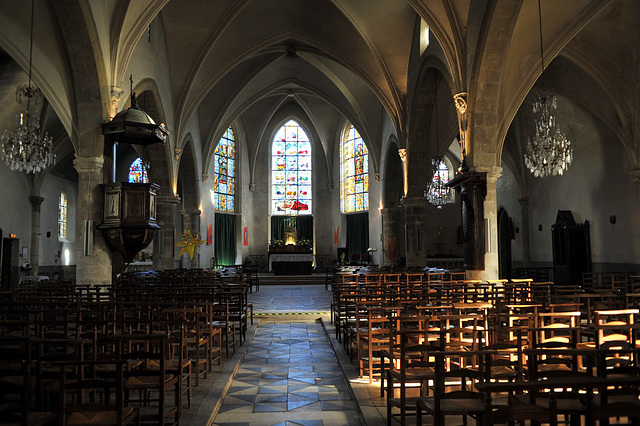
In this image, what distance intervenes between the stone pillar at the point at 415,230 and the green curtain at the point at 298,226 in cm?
1181

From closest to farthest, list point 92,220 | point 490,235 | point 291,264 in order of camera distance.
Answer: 1. point 92,220
2. point 490,235
3. point 291,264

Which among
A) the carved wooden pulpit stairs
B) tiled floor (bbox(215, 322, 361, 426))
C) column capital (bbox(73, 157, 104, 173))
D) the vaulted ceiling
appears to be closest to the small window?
the vaulted ceiling

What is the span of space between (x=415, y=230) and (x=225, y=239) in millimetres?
12491

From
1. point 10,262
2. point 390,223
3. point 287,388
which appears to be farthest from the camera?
point 390,223

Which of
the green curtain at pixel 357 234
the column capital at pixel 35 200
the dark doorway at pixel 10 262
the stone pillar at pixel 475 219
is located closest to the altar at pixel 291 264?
the green curtain at pixel 357 234

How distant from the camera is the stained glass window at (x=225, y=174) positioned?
2723cm

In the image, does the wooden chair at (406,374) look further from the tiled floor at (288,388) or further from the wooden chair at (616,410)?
the wooden chair at (616,410)

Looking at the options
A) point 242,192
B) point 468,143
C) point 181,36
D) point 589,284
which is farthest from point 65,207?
point 589,284

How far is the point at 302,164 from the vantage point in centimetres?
3028

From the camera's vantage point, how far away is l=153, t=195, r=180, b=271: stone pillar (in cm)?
1922

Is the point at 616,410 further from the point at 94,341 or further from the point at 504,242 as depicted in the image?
the point at 504,242

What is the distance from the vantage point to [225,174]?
28.0 meters

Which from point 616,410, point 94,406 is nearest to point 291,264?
point 94,406

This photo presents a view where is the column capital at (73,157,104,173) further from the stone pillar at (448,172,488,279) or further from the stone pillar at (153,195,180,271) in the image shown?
the stone pillar at (448,172,488,279)
